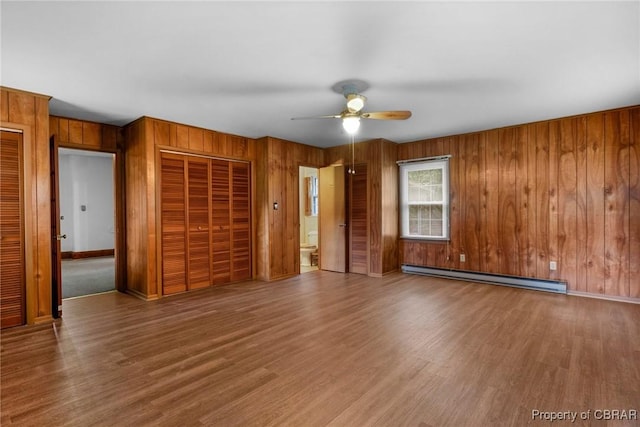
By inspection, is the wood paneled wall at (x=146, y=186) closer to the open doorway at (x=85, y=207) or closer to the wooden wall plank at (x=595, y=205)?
the open doorway at (x=85, y=207)

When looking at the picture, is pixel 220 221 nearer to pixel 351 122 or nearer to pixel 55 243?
pixel 55 243

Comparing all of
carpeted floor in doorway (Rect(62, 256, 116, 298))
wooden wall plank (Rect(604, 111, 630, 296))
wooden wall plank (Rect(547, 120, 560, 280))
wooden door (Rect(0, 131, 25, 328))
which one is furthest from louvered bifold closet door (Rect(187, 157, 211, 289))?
wooden wall plank (Rect(604, 111, 630, 296))

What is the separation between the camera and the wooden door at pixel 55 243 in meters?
3.56

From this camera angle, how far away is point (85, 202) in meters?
8.27

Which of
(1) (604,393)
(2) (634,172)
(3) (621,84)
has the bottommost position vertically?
(1) (604,393)

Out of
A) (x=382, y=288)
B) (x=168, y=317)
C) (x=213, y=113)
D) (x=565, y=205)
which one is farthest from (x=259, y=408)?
(x=565, y=205)

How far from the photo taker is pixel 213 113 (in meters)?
4.09

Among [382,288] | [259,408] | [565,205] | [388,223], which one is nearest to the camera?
[259,408]

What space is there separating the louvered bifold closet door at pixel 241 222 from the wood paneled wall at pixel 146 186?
769 mm

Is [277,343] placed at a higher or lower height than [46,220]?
lower

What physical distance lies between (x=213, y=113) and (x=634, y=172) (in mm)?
5394

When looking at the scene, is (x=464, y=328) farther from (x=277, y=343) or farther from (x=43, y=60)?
(x=43, y=60)

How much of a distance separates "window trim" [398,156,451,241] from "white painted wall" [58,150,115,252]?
23.9ft

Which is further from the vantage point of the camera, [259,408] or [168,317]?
[168,317]
